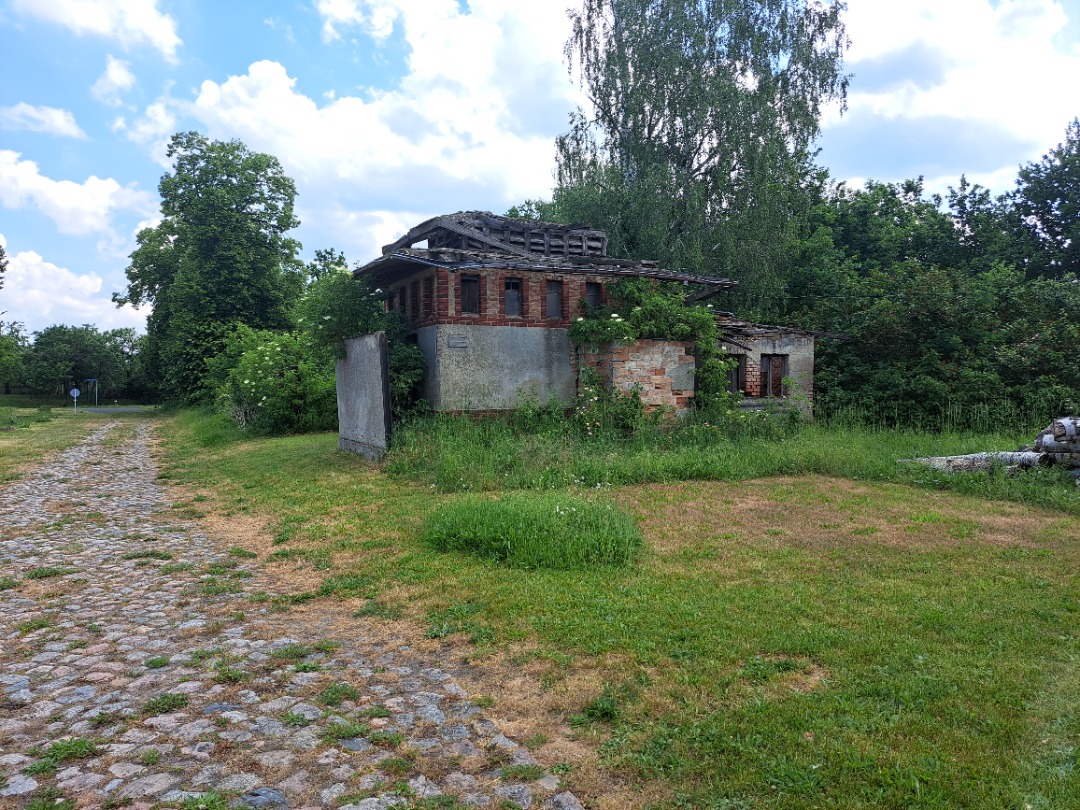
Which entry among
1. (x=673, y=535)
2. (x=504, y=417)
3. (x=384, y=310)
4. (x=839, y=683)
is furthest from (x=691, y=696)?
(x=384, y=310)

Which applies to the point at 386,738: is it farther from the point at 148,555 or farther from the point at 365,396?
the point at 365,396

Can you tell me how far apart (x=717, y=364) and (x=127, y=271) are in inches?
1569

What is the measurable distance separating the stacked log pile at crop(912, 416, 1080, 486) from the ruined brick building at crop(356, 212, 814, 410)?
6298mm

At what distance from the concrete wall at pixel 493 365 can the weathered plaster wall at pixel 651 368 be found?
80cm

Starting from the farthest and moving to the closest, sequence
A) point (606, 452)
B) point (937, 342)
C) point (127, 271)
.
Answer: point (127, 271), point (937, 342), point (606, 452)

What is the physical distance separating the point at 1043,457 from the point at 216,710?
12563 millimetres

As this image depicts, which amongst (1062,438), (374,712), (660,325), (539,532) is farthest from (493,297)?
(374,712)

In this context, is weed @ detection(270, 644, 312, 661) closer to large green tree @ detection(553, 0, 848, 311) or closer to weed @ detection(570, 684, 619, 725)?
weed @ detection(570, 684, 619, 725)

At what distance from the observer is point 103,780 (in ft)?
10.8

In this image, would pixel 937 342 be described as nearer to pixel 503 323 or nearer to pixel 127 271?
pixel 503 323

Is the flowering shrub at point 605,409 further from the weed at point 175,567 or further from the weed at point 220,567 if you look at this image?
the weed at point 175,567

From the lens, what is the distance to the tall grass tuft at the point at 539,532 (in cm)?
679

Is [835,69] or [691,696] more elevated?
[835,69]

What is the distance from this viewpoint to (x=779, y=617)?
5.25m
